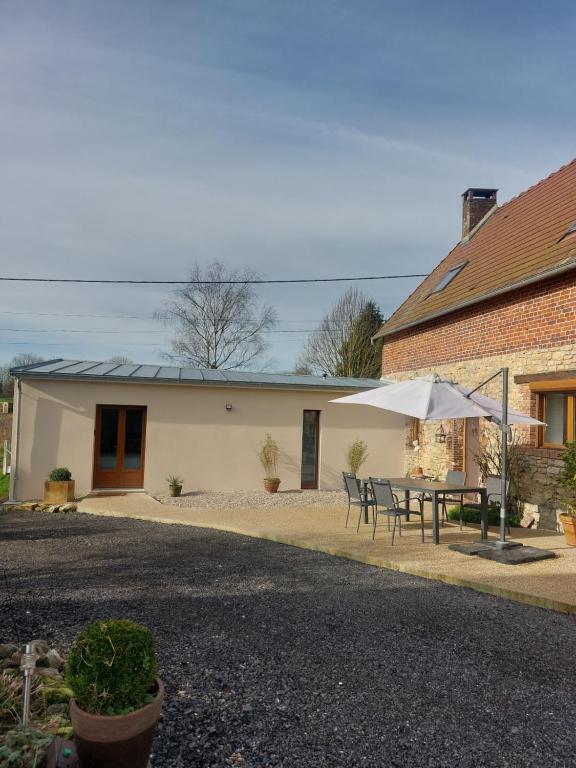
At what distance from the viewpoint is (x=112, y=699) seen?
2.22m

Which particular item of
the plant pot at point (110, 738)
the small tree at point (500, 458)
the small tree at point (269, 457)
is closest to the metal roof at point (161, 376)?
the small tree at point (269, 457)

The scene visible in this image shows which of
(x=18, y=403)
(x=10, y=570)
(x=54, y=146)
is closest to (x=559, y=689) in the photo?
(x=10, y=570)

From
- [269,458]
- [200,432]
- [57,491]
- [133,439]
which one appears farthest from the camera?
[269,458]

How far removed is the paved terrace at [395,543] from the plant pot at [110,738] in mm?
4197

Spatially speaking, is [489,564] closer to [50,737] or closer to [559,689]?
[559,689]

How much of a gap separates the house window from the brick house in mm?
17

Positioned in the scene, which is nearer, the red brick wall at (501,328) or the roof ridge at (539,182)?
the red brick wall at (501,328)

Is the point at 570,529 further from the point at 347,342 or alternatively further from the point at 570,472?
the point at 347,342

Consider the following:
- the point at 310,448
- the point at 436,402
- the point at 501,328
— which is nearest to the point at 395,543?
the point at 436,402

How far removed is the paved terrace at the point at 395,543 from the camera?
18.1 feet

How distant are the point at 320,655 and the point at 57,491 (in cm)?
864

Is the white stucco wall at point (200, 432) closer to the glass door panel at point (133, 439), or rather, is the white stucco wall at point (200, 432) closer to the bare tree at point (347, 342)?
the glass door panel at point (133, 439)

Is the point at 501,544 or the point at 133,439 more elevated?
the point at 133,439

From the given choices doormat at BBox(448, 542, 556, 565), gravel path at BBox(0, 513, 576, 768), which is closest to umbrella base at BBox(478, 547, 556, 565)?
doormat at BBox(448, 542, 556, 565)
